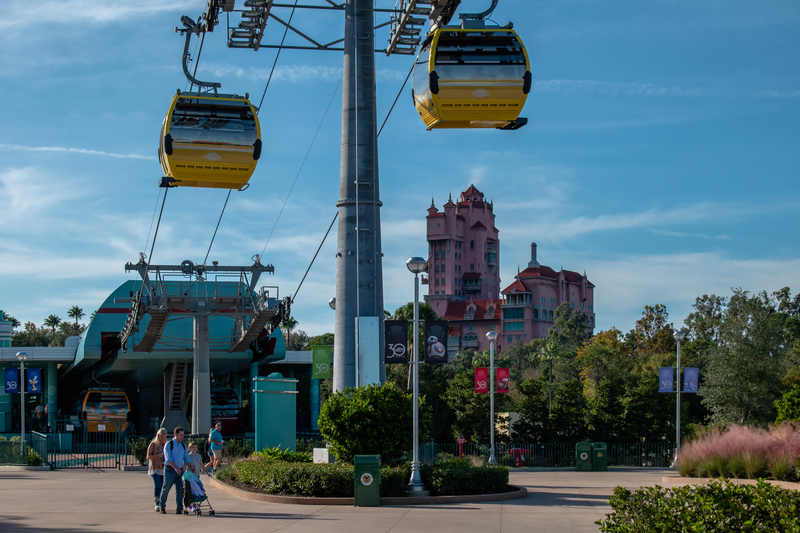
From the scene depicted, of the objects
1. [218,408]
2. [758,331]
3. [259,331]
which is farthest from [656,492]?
[218,408]

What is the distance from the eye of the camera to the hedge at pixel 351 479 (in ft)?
58.8

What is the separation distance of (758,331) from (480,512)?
103 feet

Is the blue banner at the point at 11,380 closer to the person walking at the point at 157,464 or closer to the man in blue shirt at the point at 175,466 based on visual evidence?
the person walking at the point at 157,464

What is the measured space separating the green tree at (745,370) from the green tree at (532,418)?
28.6 ft

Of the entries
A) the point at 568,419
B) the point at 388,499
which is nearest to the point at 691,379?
the point at 568,419

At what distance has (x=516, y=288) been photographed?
161 meters

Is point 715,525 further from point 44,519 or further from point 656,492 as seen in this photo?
point 44,519

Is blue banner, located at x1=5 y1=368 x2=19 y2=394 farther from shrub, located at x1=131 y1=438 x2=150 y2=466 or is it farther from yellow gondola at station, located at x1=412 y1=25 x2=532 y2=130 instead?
yellow gondola at station, located at x1=412 y1=25 x2=532 y2=130

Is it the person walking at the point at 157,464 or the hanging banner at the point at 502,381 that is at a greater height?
the hanging banner at the point at 502,381

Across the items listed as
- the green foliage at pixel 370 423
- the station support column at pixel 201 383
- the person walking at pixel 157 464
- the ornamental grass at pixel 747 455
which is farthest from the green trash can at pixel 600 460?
the person walking at pixel 157 464

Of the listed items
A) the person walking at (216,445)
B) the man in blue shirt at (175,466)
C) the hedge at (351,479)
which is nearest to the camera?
the man in blue shirt at (175,466)

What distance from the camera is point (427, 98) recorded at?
49.3 feet

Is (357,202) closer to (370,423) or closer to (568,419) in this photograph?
(370,423)

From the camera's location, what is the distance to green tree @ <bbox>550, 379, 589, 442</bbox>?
40250 millimetres
